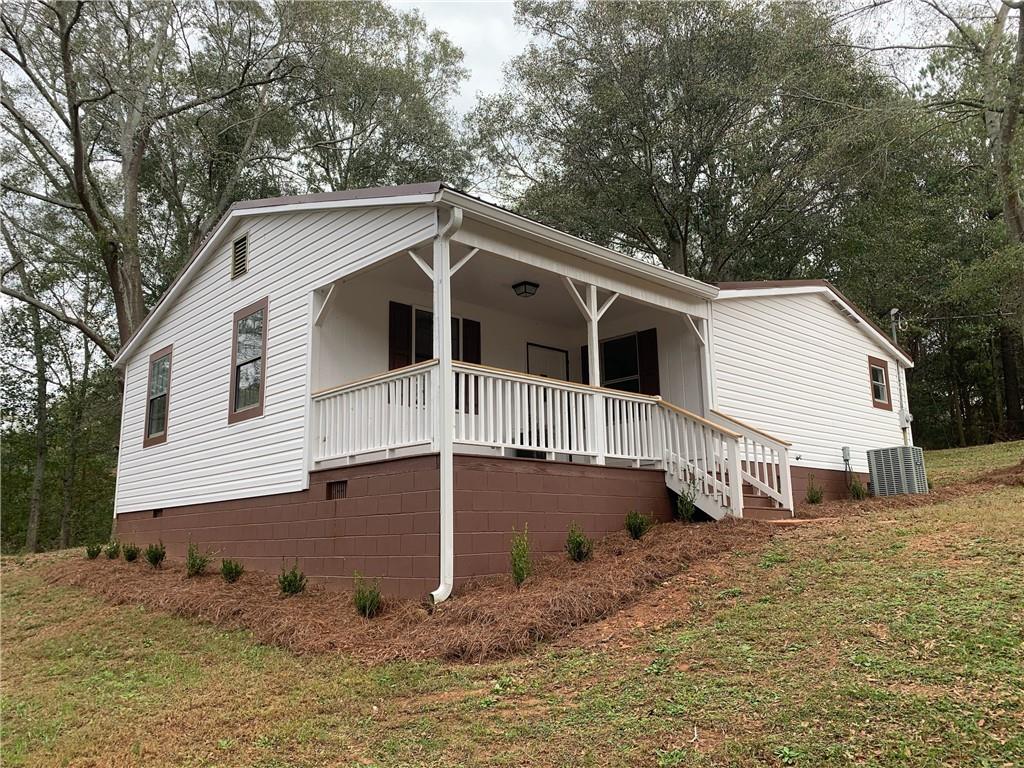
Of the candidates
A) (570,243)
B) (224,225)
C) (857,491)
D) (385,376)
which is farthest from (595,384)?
(224,225)

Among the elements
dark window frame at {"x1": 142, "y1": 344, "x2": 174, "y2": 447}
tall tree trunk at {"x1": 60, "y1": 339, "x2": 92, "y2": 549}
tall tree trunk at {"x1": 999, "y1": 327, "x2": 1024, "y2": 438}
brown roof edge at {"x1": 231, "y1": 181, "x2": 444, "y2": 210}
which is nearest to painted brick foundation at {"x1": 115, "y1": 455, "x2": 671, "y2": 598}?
brown roof edge at {"x1": 231, "y1": 181, "x2": 444, "y2": 210}

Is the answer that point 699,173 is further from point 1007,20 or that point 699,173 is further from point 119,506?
point 119,506

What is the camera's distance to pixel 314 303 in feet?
31.5

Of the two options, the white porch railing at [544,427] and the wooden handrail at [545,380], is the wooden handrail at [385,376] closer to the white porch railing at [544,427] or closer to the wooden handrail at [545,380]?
the white porch railing at [544,427]

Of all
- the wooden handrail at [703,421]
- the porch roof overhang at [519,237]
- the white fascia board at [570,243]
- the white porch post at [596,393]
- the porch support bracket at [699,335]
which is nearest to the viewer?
the white fascia board at [570,243]

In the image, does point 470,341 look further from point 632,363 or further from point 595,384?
point 595,384

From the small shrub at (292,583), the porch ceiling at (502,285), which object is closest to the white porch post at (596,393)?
the porch ceiling at (502,285)

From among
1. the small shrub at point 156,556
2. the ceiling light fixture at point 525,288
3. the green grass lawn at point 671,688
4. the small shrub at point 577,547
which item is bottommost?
the green grass lawn at point 671,688

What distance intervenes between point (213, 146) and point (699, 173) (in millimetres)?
14329

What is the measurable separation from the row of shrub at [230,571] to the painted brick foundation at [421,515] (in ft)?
0.73

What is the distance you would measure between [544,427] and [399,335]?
298 centimetres

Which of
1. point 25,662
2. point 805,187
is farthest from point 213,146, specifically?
point 25,662

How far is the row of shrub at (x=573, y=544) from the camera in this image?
23.3ft

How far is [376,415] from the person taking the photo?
8.20m
